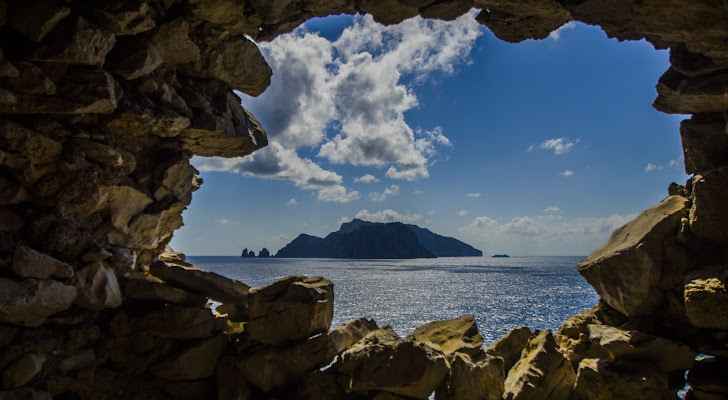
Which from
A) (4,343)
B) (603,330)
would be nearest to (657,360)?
(603,330)

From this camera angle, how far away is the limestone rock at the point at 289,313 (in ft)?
30.3

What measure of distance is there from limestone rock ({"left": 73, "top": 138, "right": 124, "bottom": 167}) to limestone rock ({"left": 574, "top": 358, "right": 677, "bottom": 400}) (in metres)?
12.1

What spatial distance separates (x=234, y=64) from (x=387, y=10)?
4578 mm

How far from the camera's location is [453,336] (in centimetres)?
1084

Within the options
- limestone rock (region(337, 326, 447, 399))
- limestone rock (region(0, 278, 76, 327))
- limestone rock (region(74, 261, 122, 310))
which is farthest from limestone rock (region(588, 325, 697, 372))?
limestone rock (region(0, 278, 76, 327))

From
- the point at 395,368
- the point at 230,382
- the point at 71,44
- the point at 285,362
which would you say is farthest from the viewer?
the point at 230,382

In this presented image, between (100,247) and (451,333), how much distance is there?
390 inches

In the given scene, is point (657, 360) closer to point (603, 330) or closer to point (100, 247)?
point (603, 330)

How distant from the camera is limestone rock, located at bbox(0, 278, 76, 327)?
665 centimetres

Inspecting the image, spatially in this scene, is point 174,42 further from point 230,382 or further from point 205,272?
point 230,382

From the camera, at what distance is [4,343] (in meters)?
6.94

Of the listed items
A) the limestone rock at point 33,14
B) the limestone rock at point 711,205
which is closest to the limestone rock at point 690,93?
the limestone rock at point 711,205

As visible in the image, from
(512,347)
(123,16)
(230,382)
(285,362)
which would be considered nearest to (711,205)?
(512,347)

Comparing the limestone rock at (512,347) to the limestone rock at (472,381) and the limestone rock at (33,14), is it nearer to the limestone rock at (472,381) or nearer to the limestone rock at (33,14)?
the limestone rock at (472,381)
